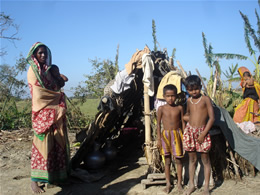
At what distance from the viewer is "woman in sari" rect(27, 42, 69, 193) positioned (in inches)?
142

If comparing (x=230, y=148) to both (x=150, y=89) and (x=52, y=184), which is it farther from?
(x=52, y=184)

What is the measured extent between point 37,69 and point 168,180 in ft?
8.58

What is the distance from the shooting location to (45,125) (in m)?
3.62

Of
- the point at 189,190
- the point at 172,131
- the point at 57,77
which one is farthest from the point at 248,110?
the point at 57,77

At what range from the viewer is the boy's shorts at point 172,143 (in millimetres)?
3479

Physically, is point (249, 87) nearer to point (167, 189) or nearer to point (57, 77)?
point (167, 189)

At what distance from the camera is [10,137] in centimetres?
730

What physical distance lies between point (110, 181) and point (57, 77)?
2.02 meters

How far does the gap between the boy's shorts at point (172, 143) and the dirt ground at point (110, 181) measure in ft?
1.87

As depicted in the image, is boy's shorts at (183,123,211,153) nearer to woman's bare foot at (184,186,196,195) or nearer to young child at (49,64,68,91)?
woman's bare foot at (184,186,196,195)

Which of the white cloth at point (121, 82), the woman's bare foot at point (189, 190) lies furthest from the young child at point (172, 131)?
the white cloth at point (121, 82)

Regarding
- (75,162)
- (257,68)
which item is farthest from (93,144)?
(257,68)

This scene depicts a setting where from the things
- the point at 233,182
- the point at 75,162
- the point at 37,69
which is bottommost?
the point at 233,182

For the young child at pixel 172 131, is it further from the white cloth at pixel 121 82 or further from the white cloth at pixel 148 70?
the white cloth at pixel 121 82
